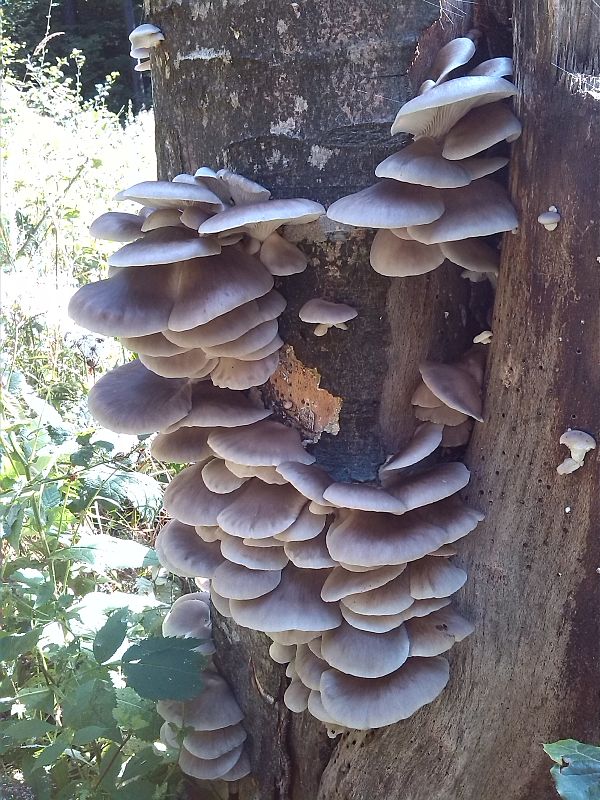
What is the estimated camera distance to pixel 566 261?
1438 mm

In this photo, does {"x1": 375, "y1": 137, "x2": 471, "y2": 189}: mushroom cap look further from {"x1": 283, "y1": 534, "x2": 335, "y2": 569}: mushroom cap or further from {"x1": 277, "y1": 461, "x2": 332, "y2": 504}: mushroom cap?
{"x1": 283, "y1": 534, "x2": 335, "y2": 569}: mushroom cap

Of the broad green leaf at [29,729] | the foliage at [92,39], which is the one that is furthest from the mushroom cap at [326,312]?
the foliage at [92,39]

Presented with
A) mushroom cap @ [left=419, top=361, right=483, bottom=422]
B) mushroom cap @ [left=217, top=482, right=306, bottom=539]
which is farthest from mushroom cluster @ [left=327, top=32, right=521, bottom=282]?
mushroom cap @ [left=217, top=482, right=306, bottom=539]

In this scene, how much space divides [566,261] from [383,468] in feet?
2.09

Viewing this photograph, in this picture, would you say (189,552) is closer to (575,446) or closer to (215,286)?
(215,286)

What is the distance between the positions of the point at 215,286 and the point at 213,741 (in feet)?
4.92

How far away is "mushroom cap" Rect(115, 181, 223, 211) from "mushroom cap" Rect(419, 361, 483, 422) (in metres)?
0.64

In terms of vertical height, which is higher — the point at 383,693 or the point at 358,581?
the point at 358,581

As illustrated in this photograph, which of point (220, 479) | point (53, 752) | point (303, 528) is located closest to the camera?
point (303, 528)

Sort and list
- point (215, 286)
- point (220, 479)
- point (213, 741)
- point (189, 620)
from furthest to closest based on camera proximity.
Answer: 1. point (189, 620)
2. point (213, 741)
3. point (220, 479)
4. point (215, 286)

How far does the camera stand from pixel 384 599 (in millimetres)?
1516

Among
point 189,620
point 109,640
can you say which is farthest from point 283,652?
point 189,620

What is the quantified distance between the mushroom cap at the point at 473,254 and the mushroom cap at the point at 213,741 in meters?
1.64

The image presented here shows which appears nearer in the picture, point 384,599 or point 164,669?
point 384,599
